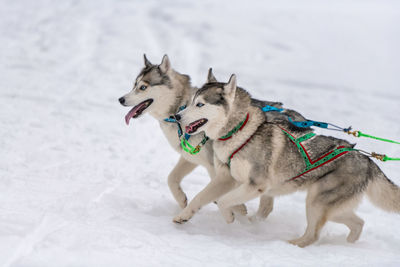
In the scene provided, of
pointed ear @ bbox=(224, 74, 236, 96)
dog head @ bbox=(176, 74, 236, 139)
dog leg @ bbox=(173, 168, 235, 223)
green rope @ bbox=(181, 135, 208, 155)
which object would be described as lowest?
dog leg @ bbox=(173, 168, 235, 223)

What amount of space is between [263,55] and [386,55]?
422 cm

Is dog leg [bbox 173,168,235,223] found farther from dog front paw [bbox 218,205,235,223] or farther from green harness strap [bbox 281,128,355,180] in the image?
green harness strap [bbox 281,128,355,180]

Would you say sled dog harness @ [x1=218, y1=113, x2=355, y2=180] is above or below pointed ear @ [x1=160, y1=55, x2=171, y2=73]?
below

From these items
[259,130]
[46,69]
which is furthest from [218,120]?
[46,69]

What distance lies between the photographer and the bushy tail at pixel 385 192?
4.23 m

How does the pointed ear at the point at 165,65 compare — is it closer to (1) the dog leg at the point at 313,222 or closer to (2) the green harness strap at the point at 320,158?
(2) the green harness strap at the point at 320,158

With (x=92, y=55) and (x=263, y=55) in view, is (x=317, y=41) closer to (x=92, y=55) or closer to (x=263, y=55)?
(x=263, y=55)

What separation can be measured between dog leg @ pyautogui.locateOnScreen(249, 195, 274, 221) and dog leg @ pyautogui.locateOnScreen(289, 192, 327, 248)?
83cm

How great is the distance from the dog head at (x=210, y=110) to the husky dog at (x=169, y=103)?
416 millimetres

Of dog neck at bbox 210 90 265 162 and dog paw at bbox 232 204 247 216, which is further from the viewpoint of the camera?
dog paw at bbox 232 204 247 216

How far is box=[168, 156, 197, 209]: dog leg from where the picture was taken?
5055 millimetres

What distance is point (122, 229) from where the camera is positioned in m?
4.01

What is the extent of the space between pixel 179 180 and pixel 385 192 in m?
2.28

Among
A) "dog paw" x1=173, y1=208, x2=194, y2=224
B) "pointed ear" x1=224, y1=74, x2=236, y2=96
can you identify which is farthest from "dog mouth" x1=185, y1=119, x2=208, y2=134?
"dog paw" x1=173, y1=208, x2=194, y2=224
